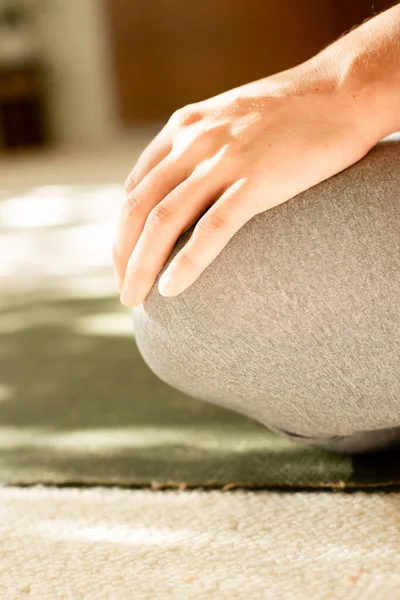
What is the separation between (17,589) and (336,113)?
437 mm

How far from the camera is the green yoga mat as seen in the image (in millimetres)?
724

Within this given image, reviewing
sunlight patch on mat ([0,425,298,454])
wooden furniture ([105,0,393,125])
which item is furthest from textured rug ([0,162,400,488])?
wooden furniture ([105,0,393,125])

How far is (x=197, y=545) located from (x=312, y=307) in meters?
0.21

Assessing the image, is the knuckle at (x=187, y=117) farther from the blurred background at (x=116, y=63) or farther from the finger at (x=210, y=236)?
the blurred background at (x=116, y=63)

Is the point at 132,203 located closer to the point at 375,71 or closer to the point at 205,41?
the point at 375,71

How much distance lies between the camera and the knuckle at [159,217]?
1.94ft

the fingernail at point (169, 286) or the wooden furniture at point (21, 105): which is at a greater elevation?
the fingernail at point (169, 286)

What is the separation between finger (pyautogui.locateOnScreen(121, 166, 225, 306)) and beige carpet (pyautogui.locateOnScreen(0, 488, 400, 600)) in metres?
0.21

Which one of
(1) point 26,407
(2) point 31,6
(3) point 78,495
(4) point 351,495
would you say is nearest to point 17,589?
(3) point 78,495

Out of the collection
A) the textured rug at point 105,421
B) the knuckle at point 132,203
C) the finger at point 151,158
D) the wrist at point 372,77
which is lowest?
the textured rug at point 105,421

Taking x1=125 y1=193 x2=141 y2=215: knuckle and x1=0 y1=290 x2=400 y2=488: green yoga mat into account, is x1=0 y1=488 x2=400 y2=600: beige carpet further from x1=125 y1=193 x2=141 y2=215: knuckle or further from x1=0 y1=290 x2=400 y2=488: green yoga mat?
x1=125 y1=193 x2=141 y2=215: knuckle

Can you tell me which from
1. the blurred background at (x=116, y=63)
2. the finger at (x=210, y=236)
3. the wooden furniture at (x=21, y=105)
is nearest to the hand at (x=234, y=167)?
the finger at (x=210, y=236)

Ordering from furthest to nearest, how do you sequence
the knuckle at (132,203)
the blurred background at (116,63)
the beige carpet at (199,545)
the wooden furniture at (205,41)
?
1. the wooden furniture at (205,41)
2. the blurred background at (116,63)
3. the knuckle at (132,203)
4. the beige carpet at (199,545)

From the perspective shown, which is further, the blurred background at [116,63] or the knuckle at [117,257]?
the blurred background at [116,63]
